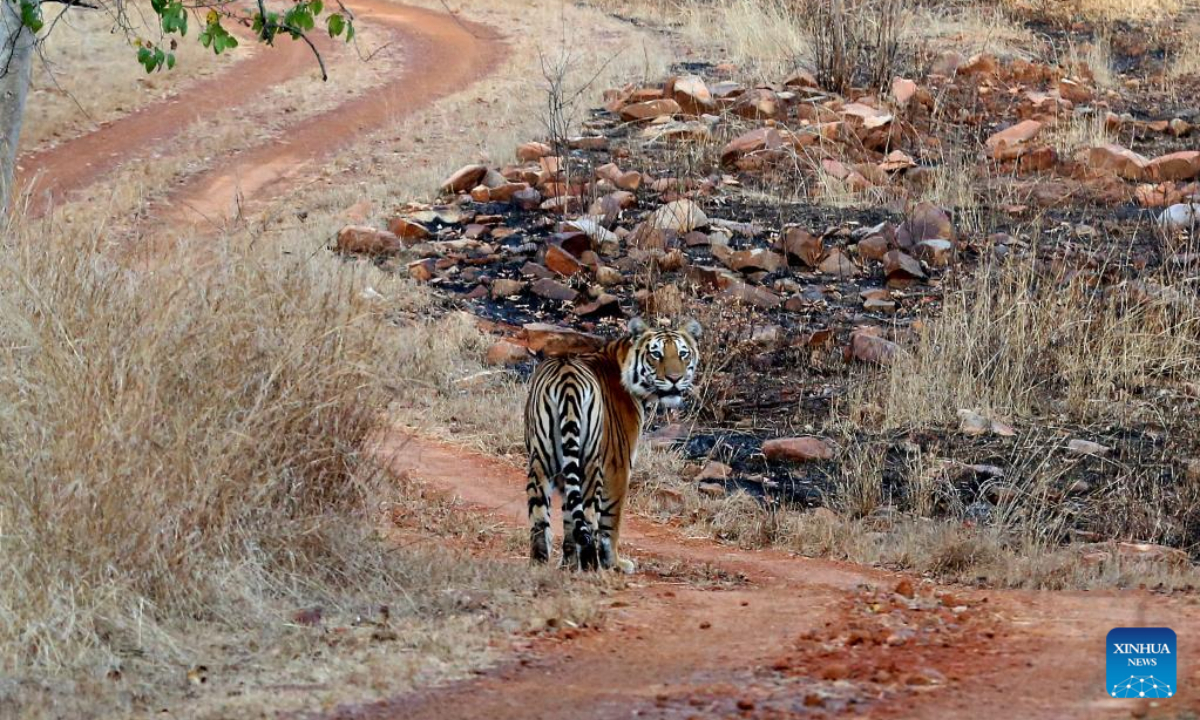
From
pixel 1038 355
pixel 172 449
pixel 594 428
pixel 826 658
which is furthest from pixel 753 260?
pixel 826 658

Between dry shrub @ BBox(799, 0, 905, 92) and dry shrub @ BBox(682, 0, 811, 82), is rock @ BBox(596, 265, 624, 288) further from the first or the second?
dry shrub @ BBox(682, 0, 811, 82)

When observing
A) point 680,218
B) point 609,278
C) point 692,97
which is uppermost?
point 692,97

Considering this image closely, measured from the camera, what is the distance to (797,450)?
10.4 metres

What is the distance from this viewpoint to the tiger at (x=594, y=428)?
23.3ft

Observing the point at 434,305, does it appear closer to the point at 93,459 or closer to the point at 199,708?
the point at 93,459

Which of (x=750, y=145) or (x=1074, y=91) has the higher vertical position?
(x=1074, y=91)

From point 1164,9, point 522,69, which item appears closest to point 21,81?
point 522,69

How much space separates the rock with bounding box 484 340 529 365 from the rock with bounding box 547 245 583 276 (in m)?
1.92

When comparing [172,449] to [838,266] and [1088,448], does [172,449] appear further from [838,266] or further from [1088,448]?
[838,266]

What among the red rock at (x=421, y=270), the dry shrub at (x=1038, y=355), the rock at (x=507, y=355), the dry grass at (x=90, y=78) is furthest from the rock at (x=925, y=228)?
the dry grass at (x=90, y=78)

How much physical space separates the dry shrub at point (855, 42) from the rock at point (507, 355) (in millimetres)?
9046

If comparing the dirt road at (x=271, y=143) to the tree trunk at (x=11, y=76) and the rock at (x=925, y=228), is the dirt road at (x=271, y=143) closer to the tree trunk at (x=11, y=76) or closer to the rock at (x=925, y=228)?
the tree trunk at (x=11, y=76)

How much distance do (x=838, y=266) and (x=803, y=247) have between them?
1.25 feet

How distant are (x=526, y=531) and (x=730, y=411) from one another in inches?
131
